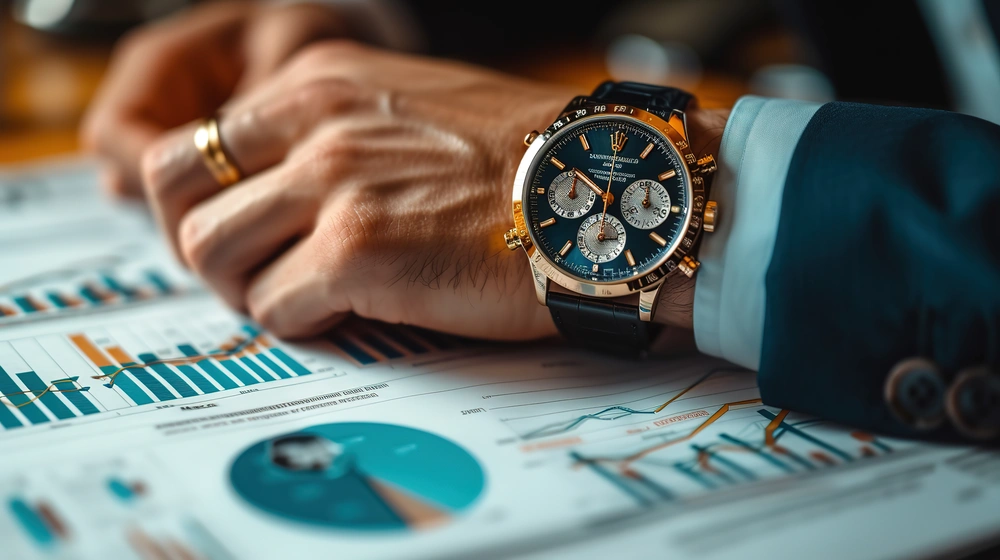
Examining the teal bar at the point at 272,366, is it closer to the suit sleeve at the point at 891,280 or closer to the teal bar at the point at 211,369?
the teal bar at the point at 211,369

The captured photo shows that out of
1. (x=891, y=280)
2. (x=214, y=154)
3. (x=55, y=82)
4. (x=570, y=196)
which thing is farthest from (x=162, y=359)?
(x=55, y=82)

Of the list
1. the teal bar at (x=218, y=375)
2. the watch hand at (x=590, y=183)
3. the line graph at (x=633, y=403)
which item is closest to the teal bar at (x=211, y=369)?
the teal bar at (x=218, y=375)

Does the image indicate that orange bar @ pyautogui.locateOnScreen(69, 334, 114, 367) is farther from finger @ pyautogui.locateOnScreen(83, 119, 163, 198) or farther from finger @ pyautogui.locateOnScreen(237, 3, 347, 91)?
finger @ pyautogui.locateOnScreen(237, 3, 347, 91)

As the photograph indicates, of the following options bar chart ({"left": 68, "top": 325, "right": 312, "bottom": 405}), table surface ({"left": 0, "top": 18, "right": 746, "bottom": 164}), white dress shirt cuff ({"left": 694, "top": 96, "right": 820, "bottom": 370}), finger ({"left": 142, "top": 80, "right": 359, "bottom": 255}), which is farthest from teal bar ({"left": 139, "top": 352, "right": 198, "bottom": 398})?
table surface ({"left": 0, "top": 18, "right": 746, "bottom": 164})

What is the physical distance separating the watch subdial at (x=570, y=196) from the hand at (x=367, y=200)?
0.18 feet

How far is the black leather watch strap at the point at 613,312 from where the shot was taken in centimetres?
68

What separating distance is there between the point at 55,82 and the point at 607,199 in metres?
1.28

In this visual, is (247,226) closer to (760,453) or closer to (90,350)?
(90,350)

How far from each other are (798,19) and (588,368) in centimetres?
89

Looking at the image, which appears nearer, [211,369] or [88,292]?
[211,369]

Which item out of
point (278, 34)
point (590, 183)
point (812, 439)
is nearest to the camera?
point (812, 439)

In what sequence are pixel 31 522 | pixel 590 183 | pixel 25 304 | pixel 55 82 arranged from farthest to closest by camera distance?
pixel 55 82, pixel 25 304, pixel 590 183, pixel 31 522

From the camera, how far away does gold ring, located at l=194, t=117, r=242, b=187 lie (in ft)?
2.71

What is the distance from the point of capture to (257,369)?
69cm
